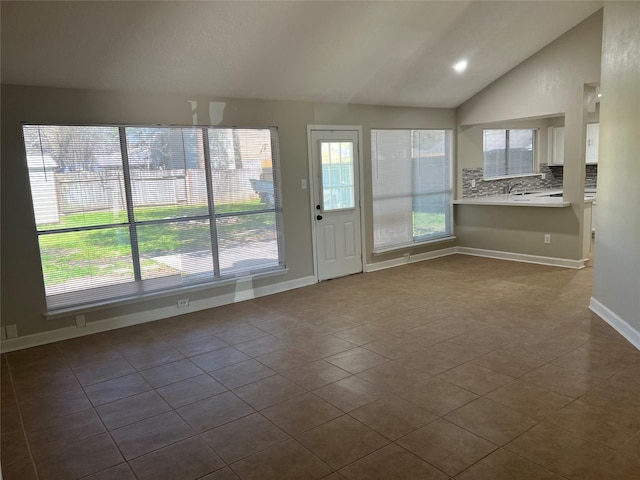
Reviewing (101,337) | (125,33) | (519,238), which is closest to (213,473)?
(101,337)

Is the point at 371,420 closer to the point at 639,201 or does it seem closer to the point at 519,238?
the point at 639,201

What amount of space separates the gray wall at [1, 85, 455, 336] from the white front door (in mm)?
149

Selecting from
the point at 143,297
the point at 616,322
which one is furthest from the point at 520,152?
the point at 143,297

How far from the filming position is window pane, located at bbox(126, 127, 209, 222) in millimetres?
4566

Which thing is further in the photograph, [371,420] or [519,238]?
[519,238]

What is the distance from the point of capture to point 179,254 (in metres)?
4.92

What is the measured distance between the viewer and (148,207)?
467 centimetres

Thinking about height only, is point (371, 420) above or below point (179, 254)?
below

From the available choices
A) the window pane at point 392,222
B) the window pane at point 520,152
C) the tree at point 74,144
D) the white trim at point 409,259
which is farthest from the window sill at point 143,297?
the window pane at point 520,152

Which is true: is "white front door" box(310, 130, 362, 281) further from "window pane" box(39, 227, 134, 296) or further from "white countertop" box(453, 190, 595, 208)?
"window pane" box(39, 227, 134, 296)

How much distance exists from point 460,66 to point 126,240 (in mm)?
4403

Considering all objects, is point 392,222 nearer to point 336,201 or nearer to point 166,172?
point 336,201

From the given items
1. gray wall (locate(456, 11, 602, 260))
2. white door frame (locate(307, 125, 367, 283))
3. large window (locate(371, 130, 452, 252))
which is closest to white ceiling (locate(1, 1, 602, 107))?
gray wall (locate(456, 11, 602, 260))

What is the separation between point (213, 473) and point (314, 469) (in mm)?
500
